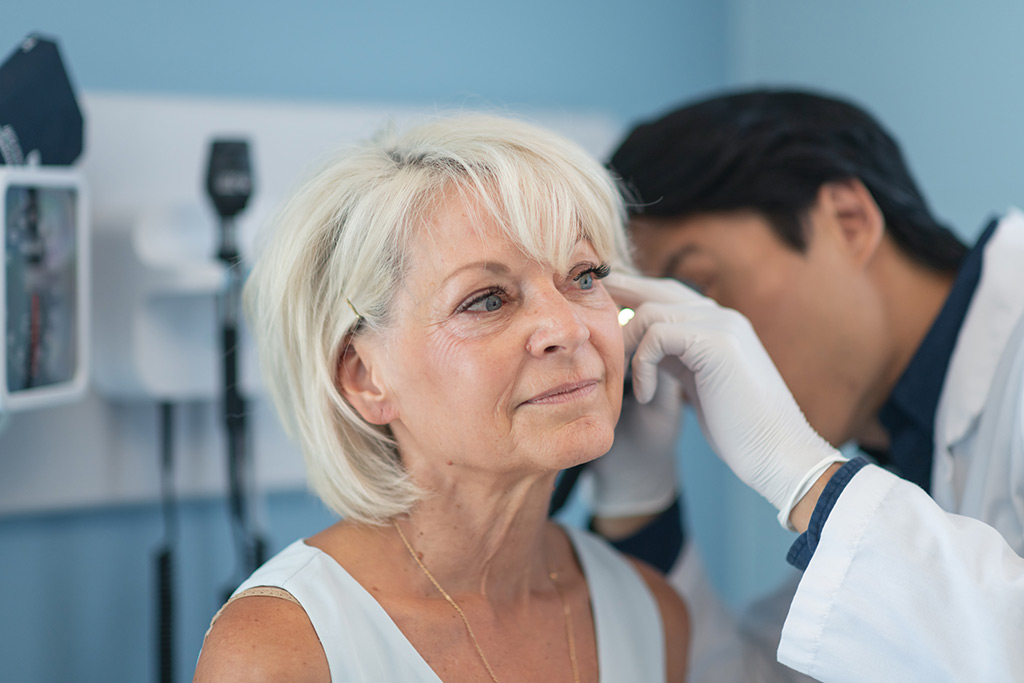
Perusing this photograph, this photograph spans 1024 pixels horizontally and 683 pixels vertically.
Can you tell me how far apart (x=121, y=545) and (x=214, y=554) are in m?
0.17

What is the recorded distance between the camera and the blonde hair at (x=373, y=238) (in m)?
1.02

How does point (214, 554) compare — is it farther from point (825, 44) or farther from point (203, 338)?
point (825, 44)

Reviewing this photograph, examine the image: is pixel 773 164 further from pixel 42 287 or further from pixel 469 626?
pixel 42 287

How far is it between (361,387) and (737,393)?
492 mm

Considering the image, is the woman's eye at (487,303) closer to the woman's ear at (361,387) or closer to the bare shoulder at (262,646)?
the woman's ear at (361,387)

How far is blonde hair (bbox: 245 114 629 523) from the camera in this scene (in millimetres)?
1019

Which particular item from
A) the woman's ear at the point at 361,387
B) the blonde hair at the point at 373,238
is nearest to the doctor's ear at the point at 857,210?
the blonde hair at the point at 373,238

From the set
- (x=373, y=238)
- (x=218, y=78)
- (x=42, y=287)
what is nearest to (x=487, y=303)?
(x=373, y=238)

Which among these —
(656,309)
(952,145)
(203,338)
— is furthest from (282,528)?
(952,145)

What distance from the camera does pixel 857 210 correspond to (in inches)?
54.9

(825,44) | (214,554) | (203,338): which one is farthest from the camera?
(825,44)

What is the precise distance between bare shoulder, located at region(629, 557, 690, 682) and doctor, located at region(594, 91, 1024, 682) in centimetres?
11

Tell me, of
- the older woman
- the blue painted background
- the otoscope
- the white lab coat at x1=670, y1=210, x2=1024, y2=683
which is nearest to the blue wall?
the blue painted background

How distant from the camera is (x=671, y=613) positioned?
1.36 m
